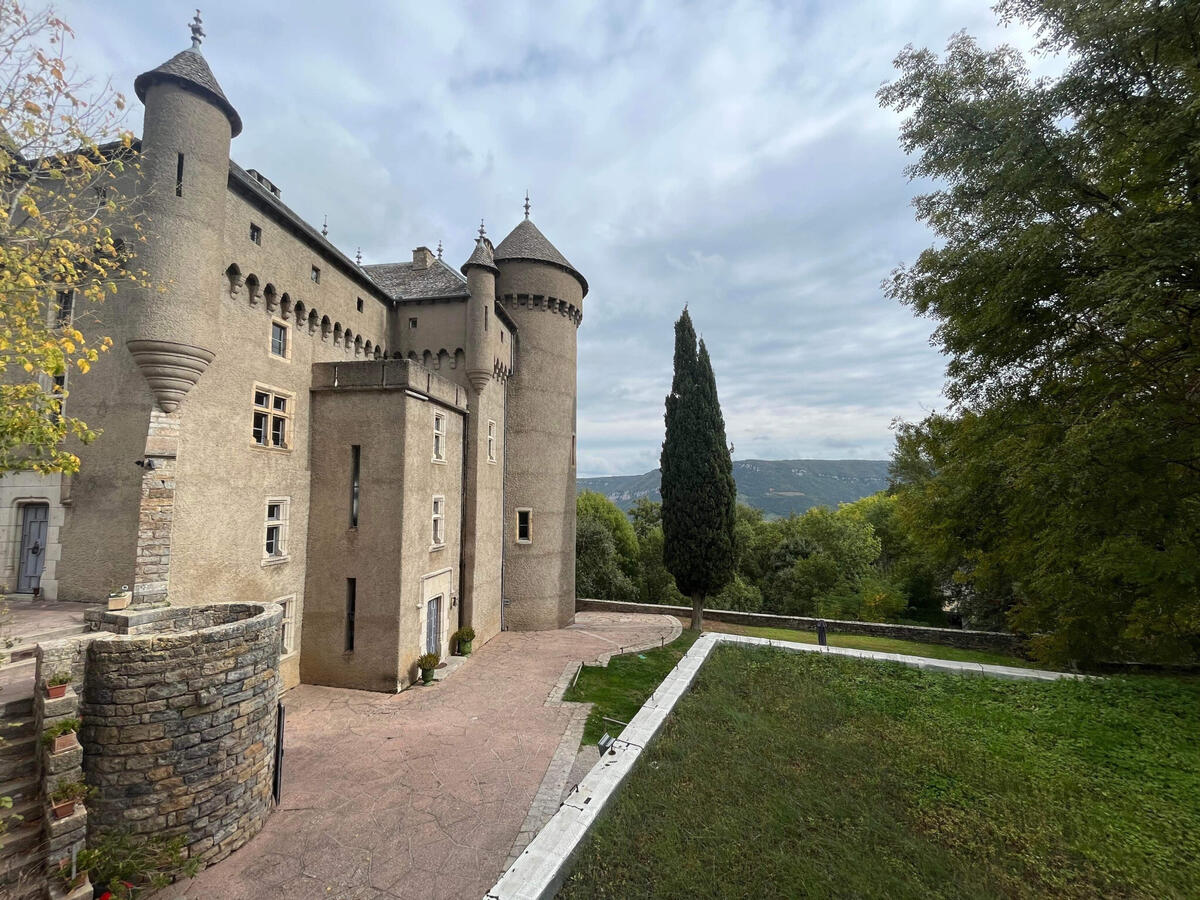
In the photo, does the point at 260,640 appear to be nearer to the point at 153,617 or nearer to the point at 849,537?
the point at 153,617

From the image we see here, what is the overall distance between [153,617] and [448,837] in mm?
7083

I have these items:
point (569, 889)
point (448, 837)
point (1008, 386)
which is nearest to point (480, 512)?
point (448, 837)

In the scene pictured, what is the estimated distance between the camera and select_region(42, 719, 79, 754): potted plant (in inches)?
255

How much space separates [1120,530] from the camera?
968 centimetres

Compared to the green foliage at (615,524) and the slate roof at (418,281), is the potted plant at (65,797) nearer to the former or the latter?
the slate roof at (418,281)

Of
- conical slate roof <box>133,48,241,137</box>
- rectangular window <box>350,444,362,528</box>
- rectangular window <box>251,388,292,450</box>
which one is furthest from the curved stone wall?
conical slate roof <box>133,48,241,137</box>

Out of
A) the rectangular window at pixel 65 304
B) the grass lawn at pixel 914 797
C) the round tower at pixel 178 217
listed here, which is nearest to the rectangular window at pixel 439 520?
the round tower at pixel 178 217

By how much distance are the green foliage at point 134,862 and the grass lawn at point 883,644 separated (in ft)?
54.0

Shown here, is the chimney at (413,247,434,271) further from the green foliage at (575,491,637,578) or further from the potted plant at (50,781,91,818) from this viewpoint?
the green foliage at (575,491,637,578)

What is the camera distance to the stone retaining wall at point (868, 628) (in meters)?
20.8

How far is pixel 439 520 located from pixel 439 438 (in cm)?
285

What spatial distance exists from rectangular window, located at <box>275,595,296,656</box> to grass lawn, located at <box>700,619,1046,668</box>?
15.8 meters

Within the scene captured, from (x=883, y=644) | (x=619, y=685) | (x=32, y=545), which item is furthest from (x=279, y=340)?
(x=883, y=644)

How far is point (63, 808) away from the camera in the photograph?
625 centimetres
